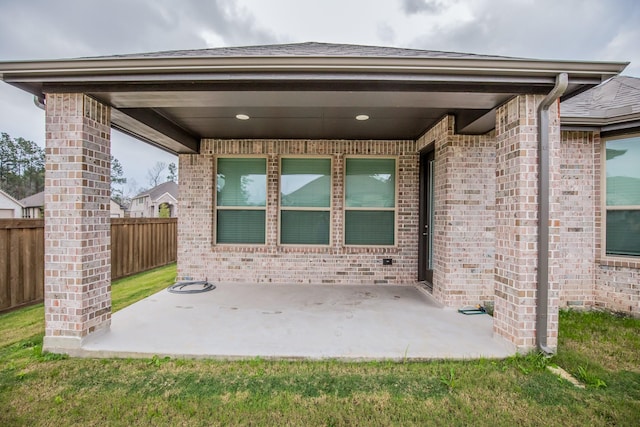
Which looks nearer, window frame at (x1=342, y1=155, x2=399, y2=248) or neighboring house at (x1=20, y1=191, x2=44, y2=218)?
window frame at (x1=342, y1=155, x2=399, y2=248)

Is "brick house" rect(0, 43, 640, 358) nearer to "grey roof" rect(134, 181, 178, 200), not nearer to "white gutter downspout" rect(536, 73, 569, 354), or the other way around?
"white gutter downspout" rect(536, 73, 569, 354)

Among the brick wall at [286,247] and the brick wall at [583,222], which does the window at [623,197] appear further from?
the brick wall at [286,247]

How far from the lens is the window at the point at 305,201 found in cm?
568

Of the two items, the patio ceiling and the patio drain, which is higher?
the patio ceiling

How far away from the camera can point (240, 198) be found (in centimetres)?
577

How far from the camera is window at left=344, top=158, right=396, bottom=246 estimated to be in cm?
565

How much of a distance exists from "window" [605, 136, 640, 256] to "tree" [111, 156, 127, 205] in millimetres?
38240

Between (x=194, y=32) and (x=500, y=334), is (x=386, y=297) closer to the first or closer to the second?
(x=500, y=334)

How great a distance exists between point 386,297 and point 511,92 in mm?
3160

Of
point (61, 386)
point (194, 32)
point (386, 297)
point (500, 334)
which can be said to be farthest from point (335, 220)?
point (194, 32)

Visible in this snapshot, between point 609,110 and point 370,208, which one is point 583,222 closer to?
point 609,110

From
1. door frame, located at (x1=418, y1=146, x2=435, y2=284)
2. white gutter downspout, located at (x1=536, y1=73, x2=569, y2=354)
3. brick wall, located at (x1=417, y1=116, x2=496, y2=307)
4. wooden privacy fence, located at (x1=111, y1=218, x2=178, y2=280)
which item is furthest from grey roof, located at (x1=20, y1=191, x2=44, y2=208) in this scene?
white gutter downspout, located at (x1=536, y1=73, x2=569, y2=354)

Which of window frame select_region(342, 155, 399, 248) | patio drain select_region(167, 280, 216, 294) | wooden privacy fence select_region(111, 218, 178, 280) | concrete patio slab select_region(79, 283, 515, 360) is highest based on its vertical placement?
window frame select_region(342, 155, 399, 248)

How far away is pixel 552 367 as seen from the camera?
270 cm
